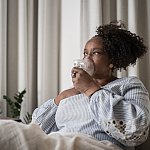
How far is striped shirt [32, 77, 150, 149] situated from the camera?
1.01m

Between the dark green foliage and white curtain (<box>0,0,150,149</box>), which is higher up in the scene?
white curtain (<box>0,0,150,149</box>)

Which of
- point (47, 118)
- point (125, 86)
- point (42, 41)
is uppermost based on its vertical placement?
point (42, 41)

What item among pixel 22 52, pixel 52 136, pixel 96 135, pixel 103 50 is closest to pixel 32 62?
pixel 22 52

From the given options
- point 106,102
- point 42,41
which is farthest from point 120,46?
point 42,41

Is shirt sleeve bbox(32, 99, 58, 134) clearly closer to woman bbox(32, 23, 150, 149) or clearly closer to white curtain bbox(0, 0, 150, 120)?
woman bbox(32, 23, 150, 149)

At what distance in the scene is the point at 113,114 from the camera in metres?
1.02

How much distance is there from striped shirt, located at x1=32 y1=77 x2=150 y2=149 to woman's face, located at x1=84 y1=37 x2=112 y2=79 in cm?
10

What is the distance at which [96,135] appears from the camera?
1.10m

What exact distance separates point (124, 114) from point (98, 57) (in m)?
0.33

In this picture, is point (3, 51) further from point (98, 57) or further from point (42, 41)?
point (98, 57)

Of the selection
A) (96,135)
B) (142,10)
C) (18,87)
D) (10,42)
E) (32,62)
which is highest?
(142,10)

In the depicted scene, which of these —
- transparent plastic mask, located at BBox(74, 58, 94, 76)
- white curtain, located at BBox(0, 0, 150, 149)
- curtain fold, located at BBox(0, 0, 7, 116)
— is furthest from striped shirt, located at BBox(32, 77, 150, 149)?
curtain fold, located at BBox(0, 0, 7, 116)

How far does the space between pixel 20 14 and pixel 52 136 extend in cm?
125

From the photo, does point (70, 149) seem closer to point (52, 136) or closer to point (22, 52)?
point (52, 136)
